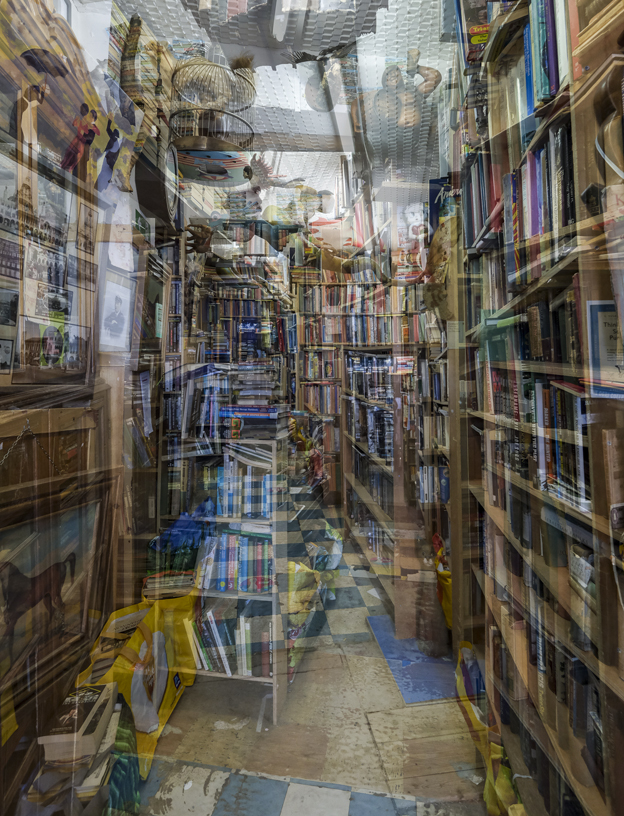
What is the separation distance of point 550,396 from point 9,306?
1362 millimetres

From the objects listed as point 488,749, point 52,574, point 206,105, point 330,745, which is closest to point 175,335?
point 206,105

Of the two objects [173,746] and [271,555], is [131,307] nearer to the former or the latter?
[271,555]

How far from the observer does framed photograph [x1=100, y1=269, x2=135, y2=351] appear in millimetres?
1559

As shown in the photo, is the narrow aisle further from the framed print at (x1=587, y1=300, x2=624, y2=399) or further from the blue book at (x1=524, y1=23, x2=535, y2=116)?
the blue book at (x1=524, y1=23, x2=535, y2=116)

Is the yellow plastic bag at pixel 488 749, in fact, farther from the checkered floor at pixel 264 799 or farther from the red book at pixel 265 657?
the red book at pixel 265 657

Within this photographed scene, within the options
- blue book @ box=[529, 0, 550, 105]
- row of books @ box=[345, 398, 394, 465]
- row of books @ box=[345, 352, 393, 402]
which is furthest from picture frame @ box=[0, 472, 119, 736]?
row of books @ box=[345, 352, 393, 402]

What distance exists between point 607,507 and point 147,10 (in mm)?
2514

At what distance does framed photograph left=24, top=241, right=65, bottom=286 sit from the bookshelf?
4.24ft

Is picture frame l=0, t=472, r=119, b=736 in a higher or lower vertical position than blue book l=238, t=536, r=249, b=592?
higher

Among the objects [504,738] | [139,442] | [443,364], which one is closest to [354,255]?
[443,364]

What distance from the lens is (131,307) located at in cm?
178

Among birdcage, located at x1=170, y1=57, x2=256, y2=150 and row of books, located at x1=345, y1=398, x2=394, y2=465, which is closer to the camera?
birdcage, located at x1=170, y1=57, x2=256, y2=150

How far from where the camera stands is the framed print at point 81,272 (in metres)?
1.28

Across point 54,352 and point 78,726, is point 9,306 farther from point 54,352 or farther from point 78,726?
point 78,726
